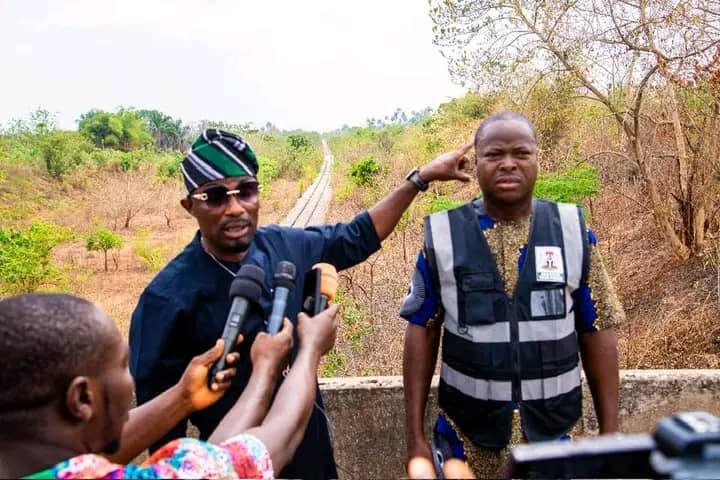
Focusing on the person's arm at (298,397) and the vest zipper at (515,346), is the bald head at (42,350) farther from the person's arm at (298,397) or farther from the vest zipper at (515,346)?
the vest zipper at (515,346)

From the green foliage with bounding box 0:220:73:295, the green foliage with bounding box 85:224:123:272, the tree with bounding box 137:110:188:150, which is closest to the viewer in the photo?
the green foliage with bounding box 0:220:73:295

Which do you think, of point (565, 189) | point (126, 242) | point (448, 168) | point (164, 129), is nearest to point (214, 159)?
point (448, 168)

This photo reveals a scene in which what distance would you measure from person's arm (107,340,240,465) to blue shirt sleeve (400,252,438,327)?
2.10 ft

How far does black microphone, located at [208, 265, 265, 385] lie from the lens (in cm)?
141

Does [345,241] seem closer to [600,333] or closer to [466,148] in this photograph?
[466,148]

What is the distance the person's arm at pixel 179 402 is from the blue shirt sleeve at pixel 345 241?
0.69 m

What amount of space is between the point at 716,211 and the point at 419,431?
6317 millimetres

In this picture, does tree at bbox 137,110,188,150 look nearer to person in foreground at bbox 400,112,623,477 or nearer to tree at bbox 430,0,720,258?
tree at bbox 430,0,720,258

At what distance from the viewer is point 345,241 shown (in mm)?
2088

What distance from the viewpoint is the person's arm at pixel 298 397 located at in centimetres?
127

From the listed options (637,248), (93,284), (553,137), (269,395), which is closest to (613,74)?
(637,248)

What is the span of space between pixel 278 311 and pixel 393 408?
150 centimetres

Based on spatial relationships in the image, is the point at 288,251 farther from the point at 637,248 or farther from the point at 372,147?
the point at 372,147

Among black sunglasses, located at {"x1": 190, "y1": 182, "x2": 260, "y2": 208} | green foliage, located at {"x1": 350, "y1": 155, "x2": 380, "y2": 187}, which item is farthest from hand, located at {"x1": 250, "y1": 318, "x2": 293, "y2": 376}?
green foliage, located at {"x1": 350, "y1": 155, "x2": 380, "y2": 187}
